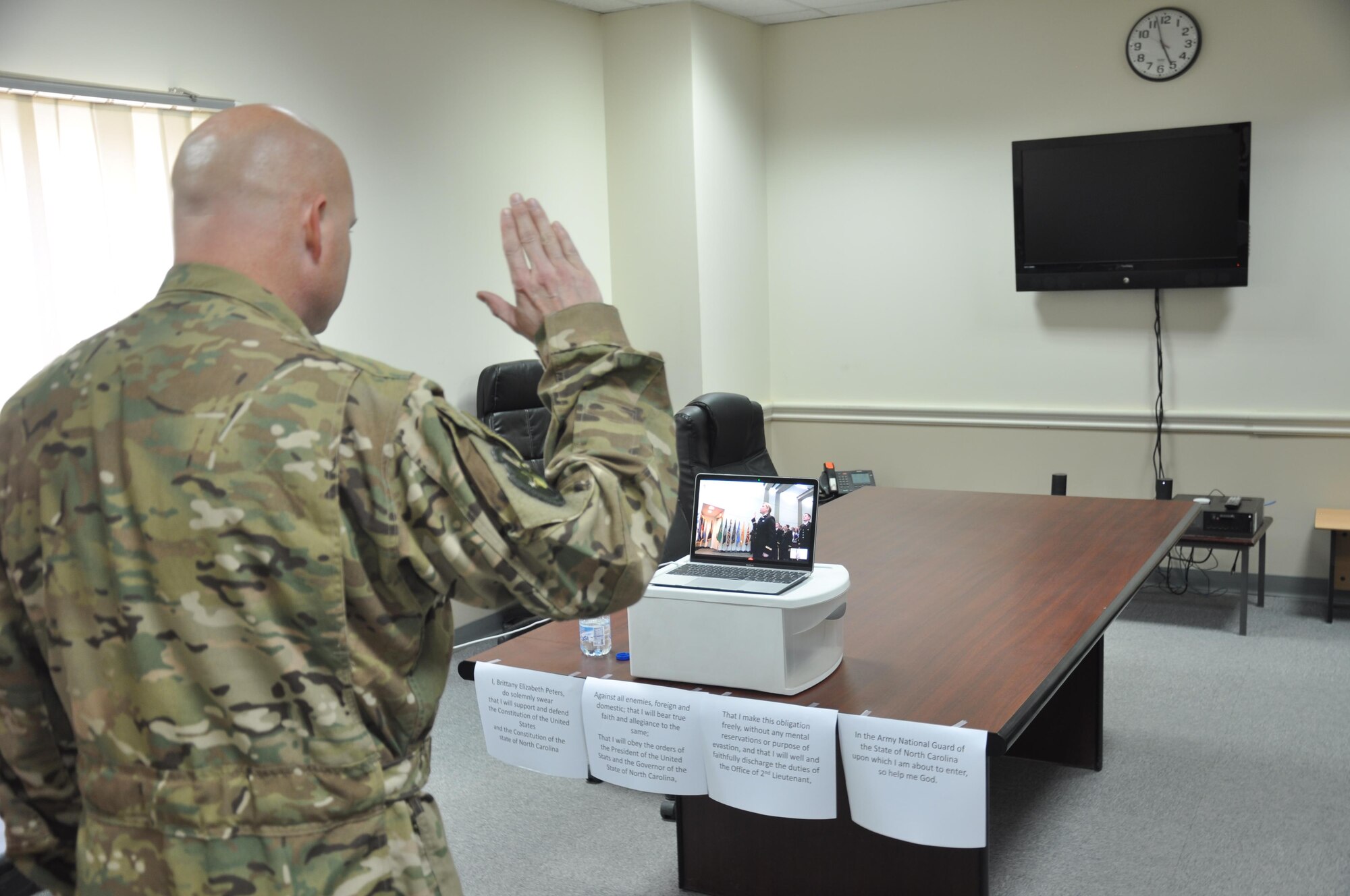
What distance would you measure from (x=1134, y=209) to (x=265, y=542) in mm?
4908

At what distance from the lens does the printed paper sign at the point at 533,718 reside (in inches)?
88.9

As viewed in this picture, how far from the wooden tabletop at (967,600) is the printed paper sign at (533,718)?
5cm

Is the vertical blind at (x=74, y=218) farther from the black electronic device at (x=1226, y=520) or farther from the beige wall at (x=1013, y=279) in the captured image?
the black electronic device at (x=1226, y=520)

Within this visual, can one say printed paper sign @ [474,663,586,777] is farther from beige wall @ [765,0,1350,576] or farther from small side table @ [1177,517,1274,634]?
beige wall @ [765,0,1350,576]

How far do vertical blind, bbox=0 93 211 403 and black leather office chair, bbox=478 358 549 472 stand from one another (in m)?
1.36

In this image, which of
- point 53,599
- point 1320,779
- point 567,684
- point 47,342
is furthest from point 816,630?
point 47,342

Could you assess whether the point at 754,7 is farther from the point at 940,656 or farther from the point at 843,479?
the point at 940,656

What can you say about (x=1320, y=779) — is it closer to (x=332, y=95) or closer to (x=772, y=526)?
(x=772, y=526)

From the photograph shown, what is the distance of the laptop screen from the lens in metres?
2.29

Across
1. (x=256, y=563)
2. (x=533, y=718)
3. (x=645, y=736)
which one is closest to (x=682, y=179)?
(x=533, y=718)

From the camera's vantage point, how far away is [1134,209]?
513 centimetres

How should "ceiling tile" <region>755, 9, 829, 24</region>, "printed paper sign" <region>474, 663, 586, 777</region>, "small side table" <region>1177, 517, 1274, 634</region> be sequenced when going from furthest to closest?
"ceiling tile" <region>755, 9, 829, 24</region> < "small side table" <region>1177, 517, 1274, 634</region> < "printed paper sign" <region>474, 663, 586, 777</region>

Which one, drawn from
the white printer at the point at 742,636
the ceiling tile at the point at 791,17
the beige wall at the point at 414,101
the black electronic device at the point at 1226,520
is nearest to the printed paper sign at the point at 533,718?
the white printer at the point at 742,636

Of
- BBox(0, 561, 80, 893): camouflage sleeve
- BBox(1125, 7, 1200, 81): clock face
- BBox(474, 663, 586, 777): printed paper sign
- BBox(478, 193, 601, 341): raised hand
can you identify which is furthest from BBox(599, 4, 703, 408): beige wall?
BBox(0, 561, 80, 893): camouflage sleeve
